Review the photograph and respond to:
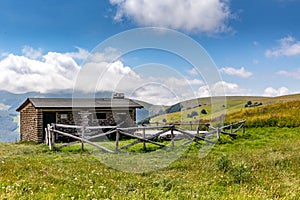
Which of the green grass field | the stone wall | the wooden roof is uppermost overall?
the wooden roof

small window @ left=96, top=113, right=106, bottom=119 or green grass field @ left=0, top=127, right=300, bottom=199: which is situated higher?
small window @ left=96, top=113, right=106, bottom=119

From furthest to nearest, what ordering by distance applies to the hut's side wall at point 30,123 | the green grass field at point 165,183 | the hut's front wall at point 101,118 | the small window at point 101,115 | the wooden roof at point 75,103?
the small window at point 101,115
the hut's front wall at point 101,118
the wooden roof at point 75,103
the hut's side wall at point 30,123
the green grass field at point 165,183

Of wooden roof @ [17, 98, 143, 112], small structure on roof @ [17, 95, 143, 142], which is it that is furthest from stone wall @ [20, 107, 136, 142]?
wooden roof @ [17, 98, 143, 112]

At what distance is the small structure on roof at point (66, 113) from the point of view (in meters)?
24.9

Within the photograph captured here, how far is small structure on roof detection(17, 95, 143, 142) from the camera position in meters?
24.9

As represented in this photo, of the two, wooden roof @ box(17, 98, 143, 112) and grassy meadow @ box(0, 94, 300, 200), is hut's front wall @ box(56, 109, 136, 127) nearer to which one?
wooden roof @ box(17, 98, 143, 112)

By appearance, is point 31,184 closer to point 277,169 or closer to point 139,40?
point 277,169

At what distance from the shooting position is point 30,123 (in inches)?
1051

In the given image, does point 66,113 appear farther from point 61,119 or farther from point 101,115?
point 101,115

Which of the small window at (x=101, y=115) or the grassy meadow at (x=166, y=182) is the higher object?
the small window at (x=101, y=115)

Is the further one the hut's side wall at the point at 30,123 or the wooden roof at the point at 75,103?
the wooden roof at the point at 75,103

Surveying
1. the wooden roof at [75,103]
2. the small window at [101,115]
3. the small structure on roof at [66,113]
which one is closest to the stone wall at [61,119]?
the small structure on roof at [66,113]

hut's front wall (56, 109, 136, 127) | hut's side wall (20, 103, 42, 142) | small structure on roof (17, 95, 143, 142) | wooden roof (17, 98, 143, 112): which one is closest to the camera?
hut's side wall (20, 103, 42, 142)

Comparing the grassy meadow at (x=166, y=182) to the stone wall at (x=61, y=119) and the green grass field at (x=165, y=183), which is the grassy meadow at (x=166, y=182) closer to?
the green grass field at (x=165, y=183)
